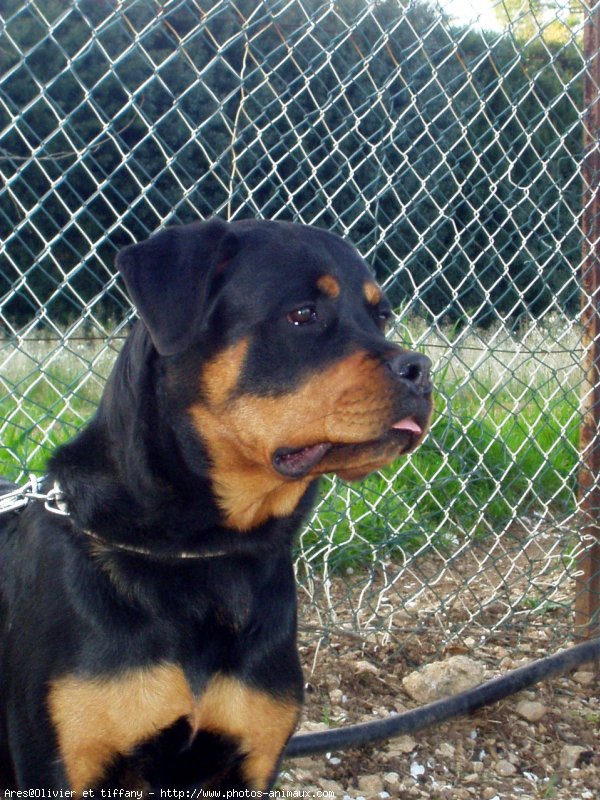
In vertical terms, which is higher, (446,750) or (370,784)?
(370,784)

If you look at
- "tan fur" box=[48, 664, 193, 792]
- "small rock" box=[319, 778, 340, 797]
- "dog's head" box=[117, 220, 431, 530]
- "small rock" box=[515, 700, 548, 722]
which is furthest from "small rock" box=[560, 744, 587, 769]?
"tan fur" box=[48, 664, 193, 792]

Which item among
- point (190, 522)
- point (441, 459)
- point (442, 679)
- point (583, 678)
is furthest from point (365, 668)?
point (190, 522)

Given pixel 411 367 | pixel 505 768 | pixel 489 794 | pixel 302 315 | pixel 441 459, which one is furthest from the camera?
pixel 441 459

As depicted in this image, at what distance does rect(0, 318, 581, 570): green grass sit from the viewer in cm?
393

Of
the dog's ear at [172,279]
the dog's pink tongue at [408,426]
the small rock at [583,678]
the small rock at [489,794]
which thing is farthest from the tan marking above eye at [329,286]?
the small rock at [583,678]

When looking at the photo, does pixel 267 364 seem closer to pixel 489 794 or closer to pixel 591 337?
pixel 489 794

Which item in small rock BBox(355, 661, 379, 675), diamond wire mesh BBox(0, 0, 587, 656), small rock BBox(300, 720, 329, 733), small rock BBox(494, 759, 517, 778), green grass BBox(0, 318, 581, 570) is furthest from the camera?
green grass BBox(0, 318, 581, 570)

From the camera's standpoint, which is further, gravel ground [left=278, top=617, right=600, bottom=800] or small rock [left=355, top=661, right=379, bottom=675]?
small rock [left=355, top=661, right=379, bottom=675]

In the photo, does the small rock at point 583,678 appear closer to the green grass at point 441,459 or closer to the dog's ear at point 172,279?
the green grass at point 441,459

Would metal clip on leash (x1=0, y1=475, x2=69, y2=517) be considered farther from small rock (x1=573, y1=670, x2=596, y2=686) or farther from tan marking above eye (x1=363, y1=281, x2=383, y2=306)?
small rock (x1=573, y1=670, x2=596, y2=686)

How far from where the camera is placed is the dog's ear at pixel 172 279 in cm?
218

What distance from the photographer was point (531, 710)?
3498mm

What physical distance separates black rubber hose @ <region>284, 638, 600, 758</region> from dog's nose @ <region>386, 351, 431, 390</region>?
1383mm

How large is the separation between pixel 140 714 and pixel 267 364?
2.76 ft
